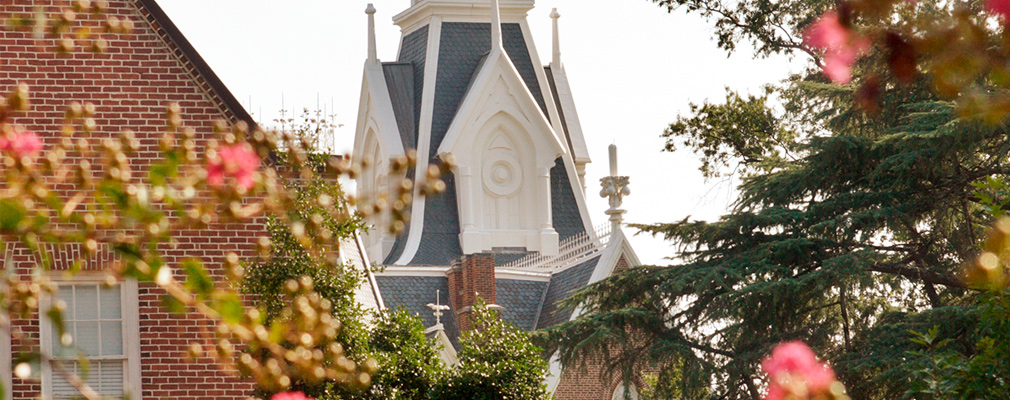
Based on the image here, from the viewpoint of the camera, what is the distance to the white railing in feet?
120

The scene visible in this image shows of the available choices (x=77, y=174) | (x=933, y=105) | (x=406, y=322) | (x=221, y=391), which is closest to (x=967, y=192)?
(x=933, y=105)

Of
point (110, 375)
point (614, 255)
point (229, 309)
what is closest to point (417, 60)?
point (614, 255)

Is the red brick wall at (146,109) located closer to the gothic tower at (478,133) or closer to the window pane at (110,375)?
the window pane at (110,375)

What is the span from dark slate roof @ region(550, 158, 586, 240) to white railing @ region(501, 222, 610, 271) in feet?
3.38

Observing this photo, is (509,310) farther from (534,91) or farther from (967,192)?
(967,192)

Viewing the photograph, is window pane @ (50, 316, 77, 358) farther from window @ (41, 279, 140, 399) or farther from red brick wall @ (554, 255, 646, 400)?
red brick wall @ (554, 255, 646, 400)

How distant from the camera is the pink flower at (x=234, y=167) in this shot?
406cm

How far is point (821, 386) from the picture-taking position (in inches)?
188

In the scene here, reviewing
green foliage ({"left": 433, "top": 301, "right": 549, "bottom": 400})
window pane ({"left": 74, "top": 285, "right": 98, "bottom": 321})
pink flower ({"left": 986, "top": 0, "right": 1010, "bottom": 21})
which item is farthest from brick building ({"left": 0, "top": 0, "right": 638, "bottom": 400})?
pink flower ({"left": 986, "top": 0, "right": 1010, "bottom": 21})

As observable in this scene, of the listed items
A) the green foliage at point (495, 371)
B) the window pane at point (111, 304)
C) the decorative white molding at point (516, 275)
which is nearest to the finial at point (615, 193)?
the decorative white molding at point (516, 275)

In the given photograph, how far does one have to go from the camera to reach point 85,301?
12266 mm

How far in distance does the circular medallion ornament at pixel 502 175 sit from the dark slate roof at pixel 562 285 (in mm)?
6696

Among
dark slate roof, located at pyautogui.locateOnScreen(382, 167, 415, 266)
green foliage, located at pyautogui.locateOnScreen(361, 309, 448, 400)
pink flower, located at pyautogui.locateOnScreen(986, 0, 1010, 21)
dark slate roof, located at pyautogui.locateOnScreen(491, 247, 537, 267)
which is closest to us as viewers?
pink flower, located at pyautogui.locateOnScreen(986, 0, 1010, 21)

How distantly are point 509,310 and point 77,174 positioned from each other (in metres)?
31.1
